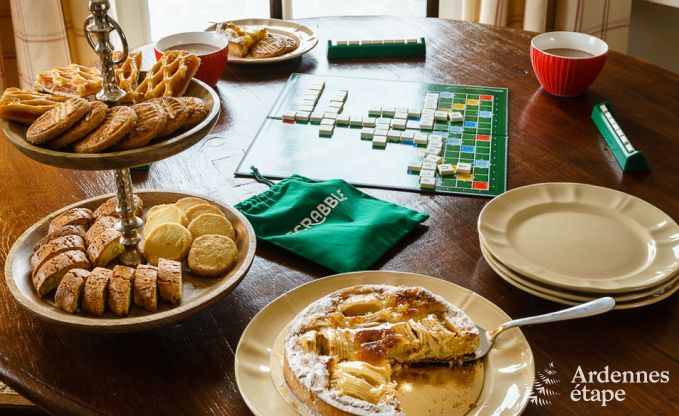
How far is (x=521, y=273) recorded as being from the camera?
1.04m

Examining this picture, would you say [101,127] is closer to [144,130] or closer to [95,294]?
[144,130]

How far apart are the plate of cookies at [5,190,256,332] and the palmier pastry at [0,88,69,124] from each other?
0.53 feet

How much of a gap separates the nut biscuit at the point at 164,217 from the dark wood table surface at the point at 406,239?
130 millimetres

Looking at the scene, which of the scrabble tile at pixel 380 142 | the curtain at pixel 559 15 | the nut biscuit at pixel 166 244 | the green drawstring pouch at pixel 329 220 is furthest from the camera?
the curtain at pixel 559 15


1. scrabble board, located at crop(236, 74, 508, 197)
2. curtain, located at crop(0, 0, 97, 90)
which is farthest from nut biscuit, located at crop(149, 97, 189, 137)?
curtain, located at crop(0, 0, 97, 90)

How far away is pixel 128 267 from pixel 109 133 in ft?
0.59

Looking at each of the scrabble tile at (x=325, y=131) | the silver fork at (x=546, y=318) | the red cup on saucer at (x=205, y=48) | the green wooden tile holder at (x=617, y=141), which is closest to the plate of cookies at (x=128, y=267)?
the silver fork at (x=546, y=318)

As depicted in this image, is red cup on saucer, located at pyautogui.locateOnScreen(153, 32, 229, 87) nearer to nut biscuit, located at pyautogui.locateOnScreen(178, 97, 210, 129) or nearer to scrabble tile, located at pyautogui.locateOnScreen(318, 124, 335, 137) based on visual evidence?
scrabble tile, located at pyautogui.locateOnScreen(318, 124, 335, 137)

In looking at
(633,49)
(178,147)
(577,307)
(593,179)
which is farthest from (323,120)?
(633,49)

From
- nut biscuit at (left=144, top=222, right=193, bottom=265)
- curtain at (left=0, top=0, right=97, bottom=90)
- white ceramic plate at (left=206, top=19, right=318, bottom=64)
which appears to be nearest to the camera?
nut biscuit at (left=144, top=222, right=193, bottom=265)

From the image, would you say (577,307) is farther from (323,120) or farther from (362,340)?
(323,120)

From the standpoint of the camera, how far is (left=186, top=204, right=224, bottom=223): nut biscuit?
1.08 metres

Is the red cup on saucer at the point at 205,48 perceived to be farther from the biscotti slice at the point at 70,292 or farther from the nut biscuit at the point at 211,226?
the biscotti slice at the point at 70,292

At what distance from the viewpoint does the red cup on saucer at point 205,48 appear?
1.62 m
